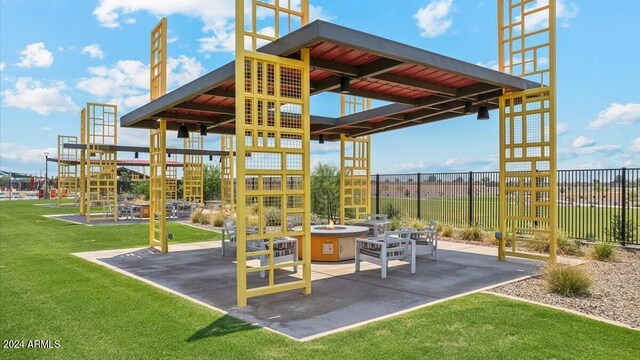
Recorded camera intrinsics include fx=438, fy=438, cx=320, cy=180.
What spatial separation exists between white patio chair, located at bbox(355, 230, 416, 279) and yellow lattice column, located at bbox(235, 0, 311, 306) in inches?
69.4

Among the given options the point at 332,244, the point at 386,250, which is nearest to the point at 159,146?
the point at 332,244

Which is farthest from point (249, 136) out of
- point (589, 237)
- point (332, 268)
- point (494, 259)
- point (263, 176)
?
point (589, 237)

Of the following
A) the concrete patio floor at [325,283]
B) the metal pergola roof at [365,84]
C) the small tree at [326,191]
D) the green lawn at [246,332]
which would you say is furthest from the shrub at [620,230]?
the small tree at [326,191]

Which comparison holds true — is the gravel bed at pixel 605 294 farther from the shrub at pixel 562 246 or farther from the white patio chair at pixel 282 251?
the white patio chair at pixel 282 251

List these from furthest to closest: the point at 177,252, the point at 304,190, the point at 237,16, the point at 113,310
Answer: the point at 177,252, the point at 304,190, the point at 237,16, the point at 113,310

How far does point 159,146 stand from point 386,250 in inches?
243

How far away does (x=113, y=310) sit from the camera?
17.7 feet

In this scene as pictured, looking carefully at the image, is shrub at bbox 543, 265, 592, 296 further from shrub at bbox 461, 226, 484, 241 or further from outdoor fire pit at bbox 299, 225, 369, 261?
shrub at bbox 461, 226, 484, 241

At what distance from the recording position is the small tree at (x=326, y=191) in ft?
61.4

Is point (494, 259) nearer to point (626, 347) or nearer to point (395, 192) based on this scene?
point (626, 347)

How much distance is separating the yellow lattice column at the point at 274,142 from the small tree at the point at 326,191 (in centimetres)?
1218

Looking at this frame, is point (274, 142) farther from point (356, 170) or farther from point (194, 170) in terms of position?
point (194, 170)

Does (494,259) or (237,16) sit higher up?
(237,16)

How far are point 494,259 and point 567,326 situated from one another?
467 cm
